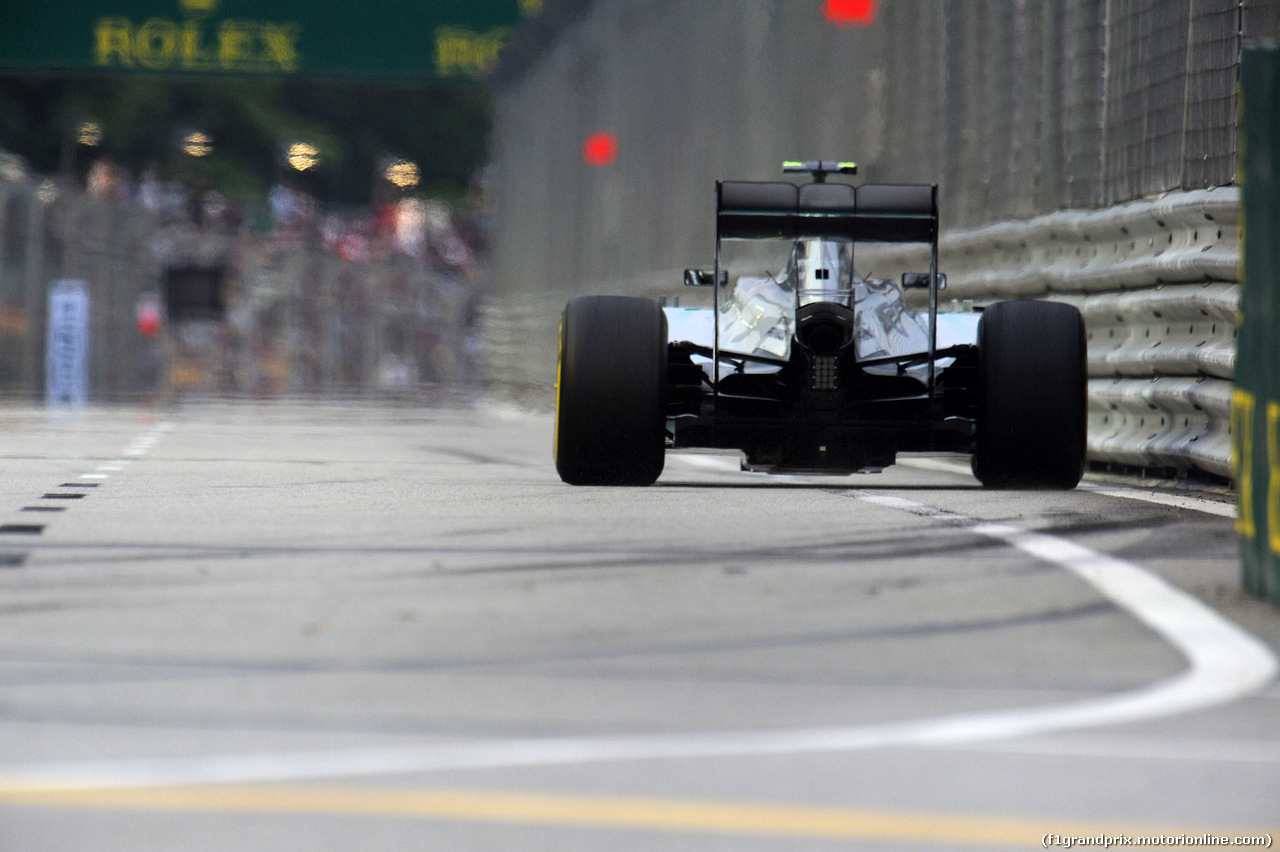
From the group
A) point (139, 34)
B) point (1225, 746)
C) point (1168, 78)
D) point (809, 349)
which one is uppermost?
point (139, 34)

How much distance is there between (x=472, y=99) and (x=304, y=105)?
12.2 feet

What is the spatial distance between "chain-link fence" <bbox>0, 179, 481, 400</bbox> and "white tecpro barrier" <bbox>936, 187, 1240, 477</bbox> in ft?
93.5

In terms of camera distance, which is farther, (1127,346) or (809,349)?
(1127,346)

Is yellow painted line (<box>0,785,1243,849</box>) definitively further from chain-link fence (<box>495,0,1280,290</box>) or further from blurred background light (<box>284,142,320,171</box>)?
blurred background light (<box>284,142,320,171</box>)

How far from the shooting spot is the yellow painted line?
355 centimetres

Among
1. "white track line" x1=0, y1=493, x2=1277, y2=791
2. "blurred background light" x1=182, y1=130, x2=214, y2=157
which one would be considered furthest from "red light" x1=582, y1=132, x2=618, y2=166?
"white track line" x1=0, y1=493, x2=1277, y2=791

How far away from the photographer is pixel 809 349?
10133mm

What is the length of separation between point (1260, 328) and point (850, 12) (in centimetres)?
1257

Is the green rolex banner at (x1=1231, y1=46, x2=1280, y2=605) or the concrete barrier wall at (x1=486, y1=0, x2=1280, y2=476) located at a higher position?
the concrete barrier wall at (x1=486, y1=0, x2=1280, y2=476)

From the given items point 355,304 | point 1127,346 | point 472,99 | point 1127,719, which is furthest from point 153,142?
point 1127,719

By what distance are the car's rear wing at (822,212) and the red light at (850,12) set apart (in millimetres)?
7874

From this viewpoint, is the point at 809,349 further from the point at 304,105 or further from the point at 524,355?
the point at 304,105

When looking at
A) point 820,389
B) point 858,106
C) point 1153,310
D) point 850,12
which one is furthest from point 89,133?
point 820,389

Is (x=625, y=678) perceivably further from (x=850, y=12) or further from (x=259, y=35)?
(x=259, y=35)
